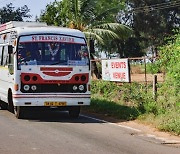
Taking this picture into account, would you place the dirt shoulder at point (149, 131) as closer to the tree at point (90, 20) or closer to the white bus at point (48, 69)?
the white bus at point (48, 69)

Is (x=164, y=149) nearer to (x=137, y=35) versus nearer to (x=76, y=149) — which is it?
(x=76, y=149)

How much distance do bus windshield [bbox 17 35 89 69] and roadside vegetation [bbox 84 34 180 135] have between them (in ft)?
7.53

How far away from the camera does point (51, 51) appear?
45.3ft

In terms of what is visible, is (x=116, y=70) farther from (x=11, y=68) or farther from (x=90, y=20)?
(x=90, y=20)

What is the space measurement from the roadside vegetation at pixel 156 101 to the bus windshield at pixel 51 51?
7.53 feet

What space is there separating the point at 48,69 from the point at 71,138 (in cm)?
358

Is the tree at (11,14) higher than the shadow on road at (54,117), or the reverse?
the tree at (11,14)

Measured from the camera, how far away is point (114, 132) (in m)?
11.5

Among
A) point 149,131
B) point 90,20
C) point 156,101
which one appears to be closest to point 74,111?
point 156,101

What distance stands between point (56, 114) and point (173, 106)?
420 cm

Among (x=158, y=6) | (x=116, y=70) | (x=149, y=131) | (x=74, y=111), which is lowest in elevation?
(x=149, y=131)

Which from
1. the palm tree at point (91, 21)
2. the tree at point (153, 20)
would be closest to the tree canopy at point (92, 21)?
the palm tree at point (91, 21)

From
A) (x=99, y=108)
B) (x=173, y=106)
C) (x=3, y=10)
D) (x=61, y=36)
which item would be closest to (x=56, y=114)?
(x=99, y=108)

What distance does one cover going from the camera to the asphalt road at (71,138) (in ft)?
29.3
